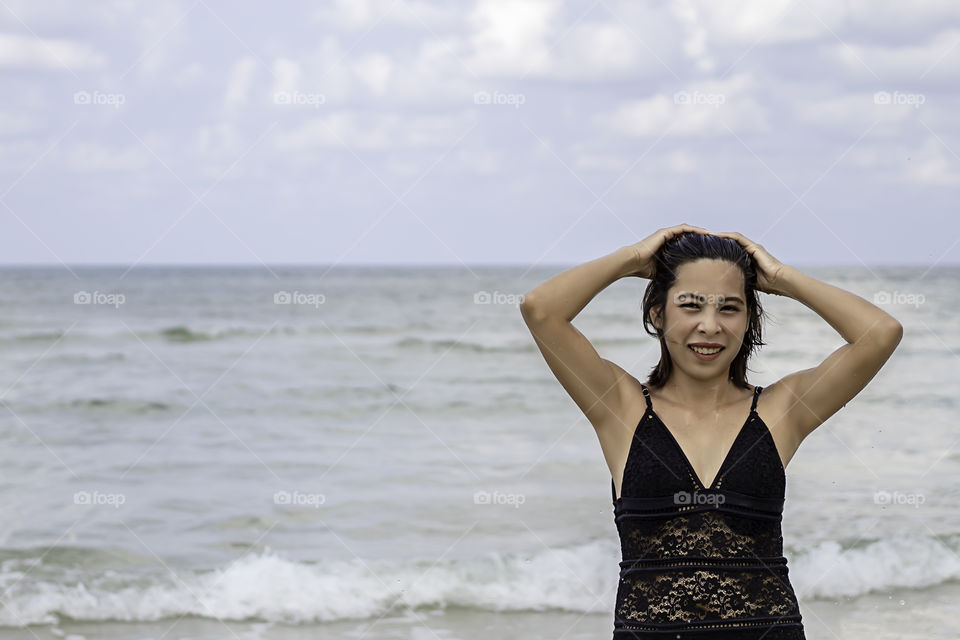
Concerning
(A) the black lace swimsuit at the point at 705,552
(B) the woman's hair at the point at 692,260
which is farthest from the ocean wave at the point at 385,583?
(A) the black lace swimsuit at the point at 705,552

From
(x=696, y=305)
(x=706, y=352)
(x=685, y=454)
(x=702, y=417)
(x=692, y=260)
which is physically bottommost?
(x=685, y=454)

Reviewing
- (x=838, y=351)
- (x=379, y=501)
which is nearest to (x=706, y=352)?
(x=838, y=351)

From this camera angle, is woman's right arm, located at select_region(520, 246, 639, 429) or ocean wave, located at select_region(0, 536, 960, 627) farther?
ocean wave, located at select_region(0, 536, 960, 627)

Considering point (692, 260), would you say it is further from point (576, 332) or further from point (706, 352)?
point (576, 332)

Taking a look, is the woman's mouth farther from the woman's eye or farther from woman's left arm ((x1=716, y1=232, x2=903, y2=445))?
woman's left arm ((x1=716, y1=232, x2=903, y2=445))

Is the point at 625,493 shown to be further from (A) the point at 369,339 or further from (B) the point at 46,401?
(A) the point at 369,339

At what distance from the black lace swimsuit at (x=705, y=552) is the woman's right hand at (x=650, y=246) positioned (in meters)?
0.51

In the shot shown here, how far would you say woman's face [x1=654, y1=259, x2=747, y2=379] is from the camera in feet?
9.04

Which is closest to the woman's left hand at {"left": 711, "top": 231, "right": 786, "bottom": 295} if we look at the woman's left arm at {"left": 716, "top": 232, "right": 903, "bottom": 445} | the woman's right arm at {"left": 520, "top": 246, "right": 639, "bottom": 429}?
the woman's left arm at {"left": 716, "top": 232, "right": 903, "bottom": 445}

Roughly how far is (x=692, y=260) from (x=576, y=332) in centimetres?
37

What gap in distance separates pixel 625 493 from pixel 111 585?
212 inches

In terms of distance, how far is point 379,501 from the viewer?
8844mm

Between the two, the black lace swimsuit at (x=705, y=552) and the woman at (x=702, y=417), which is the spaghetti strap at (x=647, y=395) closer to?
the woman at (x=702, y=417)

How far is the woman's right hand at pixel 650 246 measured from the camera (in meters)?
2.85
